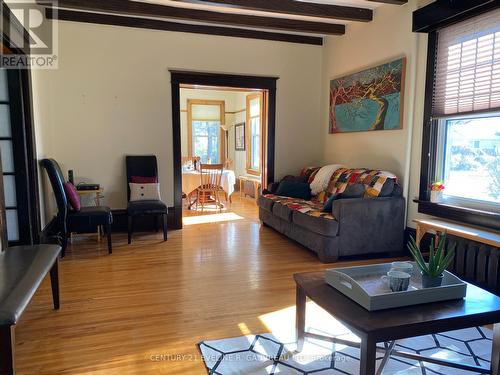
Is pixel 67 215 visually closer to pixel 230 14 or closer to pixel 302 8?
pixel 230 14

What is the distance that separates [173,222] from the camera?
5.43 metres

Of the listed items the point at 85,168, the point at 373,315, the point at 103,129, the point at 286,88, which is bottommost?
the point at 373,315

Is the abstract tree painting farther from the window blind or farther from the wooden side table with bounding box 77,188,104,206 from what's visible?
the wooden side table with bounding box 77,188,104,206

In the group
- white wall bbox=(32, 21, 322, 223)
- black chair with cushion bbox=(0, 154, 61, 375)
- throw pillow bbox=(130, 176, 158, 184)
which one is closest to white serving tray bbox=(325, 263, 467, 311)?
black chair with cushion bbox=(0, 154, 61, 375)

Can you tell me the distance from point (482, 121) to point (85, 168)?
4.72 m

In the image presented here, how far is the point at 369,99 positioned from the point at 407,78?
2.14 ft

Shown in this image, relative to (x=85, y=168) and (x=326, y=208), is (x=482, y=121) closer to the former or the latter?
(x=326, y=208)

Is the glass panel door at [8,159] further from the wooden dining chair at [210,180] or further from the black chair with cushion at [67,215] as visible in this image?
the wooden dining chair at [210,180]

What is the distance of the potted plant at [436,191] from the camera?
374cm

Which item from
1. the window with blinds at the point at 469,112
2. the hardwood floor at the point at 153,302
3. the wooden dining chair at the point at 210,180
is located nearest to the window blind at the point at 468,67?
the window with blinds at the point at 469,112

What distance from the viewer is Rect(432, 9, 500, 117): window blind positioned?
315 centimetres

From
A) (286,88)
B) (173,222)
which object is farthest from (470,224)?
(173,222)

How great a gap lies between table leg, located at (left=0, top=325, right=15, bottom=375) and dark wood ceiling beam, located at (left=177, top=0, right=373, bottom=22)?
11.7ft

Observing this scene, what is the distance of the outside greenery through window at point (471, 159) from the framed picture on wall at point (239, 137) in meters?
5.85
